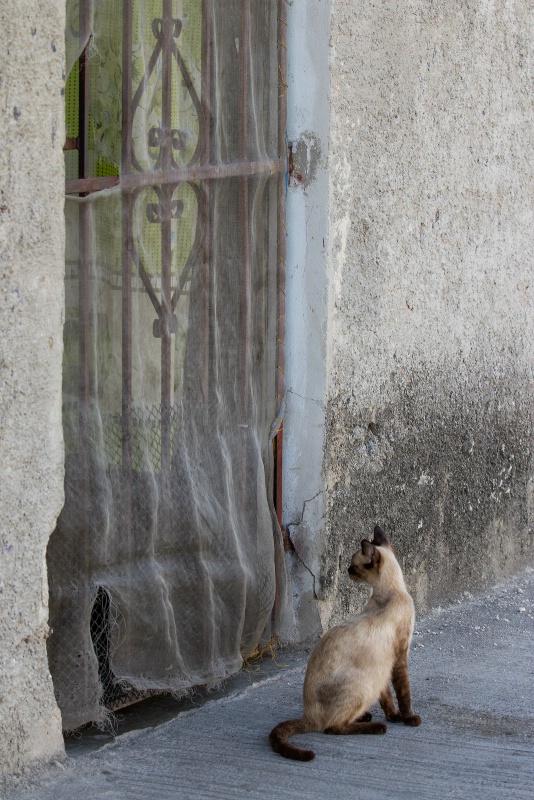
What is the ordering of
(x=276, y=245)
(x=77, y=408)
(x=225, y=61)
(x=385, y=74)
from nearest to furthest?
(x=77, y=408), (x=225, y=61), (x=276, y=245), (x=385, y=74)

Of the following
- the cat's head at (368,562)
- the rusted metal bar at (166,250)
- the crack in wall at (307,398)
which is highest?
the rusted metal bar at (166,250)

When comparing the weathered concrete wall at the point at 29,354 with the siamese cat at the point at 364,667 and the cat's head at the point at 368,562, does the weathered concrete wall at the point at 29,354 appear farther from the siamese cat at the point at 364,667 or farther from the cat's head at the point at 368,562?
the cat's head at the point at 368,562

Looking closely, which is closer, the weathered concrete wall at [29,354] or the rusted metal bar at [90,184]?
the weathered concrete wall at [29,354]

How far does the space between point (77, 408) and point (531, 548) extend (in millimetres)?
3561

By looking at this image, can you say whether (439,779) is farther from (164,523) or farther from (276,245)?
(276,245)

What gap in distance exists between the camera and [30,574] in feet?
10.4

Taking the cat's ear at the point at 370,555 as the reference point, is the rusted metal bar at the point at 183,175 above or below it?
above

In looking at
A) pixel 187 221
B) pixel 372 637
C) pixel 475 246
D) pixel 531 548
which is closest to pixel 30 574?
pixel 372 637

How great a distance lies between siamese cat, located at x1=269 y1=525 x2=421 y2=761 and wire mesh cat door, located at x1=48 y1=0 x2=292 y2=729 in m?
0.53

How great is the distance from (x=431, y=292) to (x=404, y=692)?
2114 mm

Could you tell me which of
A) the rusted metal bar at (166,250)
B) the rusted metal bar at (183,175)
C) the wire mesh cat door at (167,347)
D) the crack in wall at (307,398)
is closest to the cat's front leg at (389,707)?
the wire mesh cat door at (167,347)

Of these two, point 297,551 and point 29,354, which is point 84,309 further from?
point 297,551

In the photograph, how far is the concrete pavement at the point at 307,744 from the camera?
10.5 ft

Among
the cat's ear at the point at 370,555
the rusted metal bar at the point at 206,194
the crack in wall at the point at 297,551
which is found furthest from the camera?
the crack in wall at the point at 297,551
